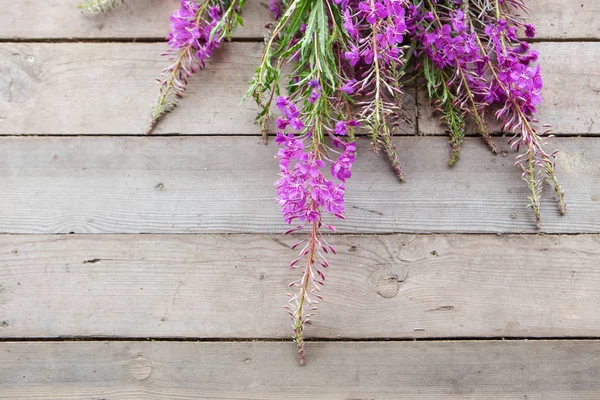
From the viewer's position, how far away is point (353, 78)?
1131 mm

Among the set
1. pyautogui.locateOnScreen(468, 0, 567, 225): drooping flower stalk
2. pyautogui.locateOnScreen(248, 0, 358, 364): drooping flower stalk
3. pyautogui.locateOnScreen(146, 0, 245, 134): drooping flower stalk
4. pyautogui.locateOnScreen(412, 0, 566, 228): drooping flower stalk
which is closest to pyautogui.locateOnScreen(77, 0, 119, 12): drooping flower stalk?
pyautogui.locateOnScreen(146, 0, 245, 134): drooping flower stalk

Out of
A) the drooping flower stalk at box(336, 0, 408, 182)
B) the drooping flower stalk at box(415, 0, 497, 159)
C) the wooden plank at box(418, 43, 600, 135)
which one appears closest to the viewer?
the drooping flower stalk at box(336, 0, 408, 182)

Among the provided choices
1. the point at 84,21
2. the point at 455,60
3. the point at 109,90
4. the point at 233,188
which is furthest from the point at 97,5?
the point at 455,60

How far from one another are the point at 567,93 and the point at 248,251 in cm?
83

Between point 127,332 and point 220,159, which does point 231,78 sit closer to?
point 220,159

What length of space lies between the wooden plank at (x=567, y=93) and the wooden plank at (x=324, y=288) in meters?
0.26

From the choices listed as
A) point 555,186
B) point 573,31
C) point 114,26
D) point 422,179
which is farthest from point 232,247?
point 573,31

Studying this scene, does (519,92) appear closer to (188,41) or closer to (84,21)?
(188,41)

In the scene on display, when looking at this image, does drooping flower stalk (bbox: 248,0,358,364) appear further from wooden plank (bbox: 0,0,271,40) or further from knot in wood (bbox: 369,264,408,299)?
wooden plank (bbox: 0,0,271,40)

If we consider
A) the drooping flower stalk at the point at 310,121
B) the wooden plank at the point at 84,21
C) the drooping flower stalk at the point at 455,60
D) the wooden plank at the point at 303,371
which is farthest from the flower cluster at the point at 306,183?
the wooden plank at the point at 84,21

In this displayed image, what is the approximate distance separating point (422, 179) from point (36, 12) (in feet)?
3.35

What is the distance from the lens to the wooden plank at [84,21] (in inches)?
50.9

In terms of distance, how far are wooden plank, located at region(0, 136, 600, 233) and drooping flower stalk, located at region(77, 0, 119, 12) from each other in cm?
Answer: 32

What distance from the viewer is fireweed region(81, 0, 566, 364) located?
3.32 feet
